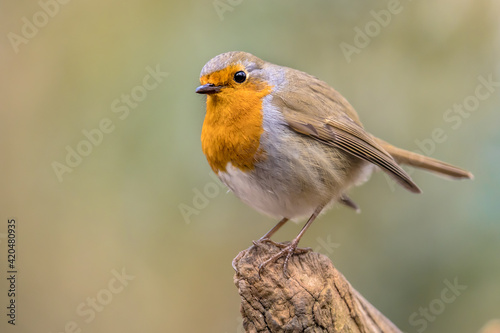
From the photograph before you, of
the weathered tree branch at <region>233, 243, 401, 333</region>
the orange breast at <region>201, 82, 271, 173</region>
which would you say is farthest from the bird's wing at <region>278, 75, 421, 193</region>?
the weathered tree branch at <region>233, 243, 401, 333</region>

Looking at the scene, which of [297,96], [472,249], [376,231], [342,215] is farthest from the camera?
[342,215]

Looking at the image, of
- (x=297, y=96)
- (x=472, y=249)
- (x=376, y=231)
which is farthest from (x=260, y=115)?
(x=472, y=249)

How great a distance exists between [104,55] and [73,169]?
0.94 metres

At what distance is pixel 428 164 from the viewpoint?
11.5ft

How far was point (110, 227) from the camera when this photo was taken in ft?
13.8

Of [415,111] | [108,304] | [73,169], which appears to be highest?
[415,111]

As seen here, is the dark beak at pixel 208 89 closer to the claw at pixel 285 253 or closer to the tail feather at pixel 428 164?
the claw at pixel 285 253

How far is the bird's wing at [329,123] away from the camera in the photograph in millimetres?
3023

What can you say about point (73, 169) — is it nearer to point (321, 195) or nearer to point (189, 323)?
point (189, 323)

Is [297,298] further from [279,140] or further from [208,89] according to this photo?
[208,89]

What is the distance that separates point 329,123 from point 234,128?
59 centimetres

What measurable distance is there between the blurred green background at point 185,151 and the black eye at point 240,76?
81 cm

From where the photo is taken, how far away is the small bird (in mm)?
2871

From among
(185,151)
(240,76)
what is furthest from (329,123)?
(185,151)
